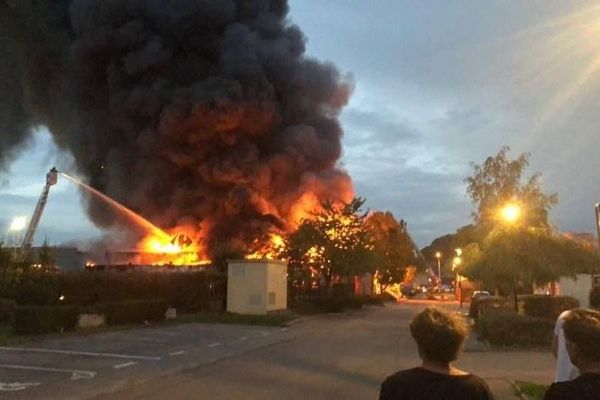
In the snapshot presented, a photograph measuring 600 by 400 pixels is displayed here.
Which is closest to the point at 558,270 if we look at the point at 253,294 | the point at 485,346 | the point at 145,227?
the point at 485,346

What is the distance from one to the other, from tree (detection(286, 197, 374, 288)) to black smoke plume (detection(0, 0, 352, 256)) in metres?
4.86

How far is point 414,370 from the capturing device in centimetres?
334

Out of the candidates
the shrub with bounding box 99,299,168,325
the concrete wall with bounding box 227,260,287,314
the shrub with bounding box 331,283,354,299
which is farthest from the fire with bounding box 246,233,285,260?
the shrub with bounding box 99,299,168,325

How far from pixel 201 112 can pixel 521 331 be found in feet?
108

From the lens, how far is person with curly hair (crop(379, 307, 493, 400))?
3.23 metres

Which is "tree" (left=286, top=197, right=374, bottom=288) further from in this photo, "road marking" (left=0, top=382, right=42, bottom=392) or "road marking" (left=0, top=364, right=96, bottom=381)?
"road marking" (left=0, top=382, right=42, bottom=392)

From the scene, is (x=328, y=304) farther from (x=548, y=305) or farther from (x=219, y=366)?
(x=219, y=366)

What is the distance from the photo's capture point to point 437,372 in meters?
3.31

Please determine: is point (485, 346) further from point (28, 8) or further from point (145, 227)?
point (28, 8)

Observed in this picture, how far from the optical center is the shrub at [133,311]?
82.3ft

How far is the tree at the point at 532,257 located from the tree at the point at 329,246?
65.1 ft

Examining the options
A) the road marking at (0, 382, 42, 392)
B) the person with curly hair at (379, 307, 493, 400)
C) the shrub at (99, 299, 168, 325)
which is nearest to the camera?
the person with curly hair at (379, 307, 493, 400)

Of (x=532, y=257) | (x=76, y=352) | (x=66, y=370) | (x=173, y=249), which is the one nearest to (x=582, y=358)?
(x=66, y=370)

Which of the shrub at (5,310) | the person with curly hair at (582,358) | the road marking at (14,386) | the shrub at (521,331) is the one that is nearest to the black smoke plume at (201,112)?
the shrub at (5,310)
